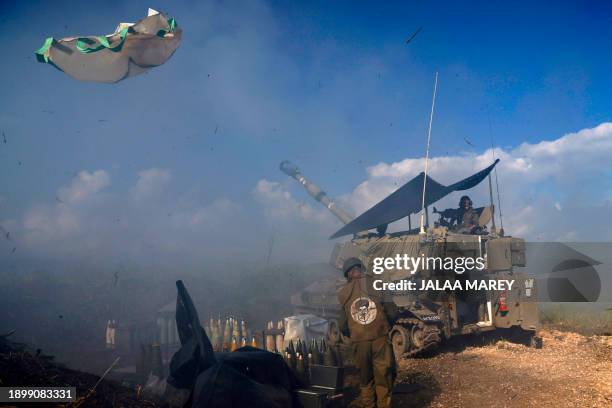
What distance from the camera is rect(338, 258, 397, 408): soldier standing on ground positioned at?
5.80 m

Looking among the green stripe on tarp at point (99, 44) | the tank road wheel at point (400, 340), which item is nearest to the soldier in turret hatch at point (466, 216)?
the tank road wheel at point (400, 340)

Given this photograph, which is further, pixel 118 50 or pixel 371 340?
pixel 118 50

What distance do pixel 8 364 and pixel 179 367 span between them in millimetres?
1843

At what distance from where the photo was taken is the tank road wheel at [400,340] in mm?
10281

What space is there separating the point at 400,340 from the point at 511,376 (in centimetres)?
272

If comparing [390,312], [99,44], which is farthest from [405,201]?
[99,44]

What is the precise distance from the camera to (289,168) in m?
20.2

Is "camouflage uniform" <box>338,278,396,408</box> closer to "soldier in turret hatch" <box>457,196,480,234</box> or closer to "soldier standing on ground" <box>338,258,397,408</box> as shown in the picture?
"soldier standing on ground" <box>338,258,397,408</box>

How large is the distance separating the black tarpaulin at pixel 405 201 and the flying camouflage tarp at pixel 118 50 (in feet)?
28.5

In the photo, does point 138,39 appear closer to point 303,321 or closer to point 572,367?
point 303,321

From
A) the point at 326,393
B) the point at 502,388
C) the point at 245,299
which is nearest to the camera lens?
the point at 326,393

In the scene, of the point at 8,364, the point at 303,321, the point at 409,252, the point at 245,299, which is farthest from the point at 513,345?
the point at 245,299

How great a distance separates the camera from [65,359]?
12.0 meters

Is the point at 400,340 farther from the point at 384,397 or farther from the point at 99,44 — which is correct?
the point at 99,44
